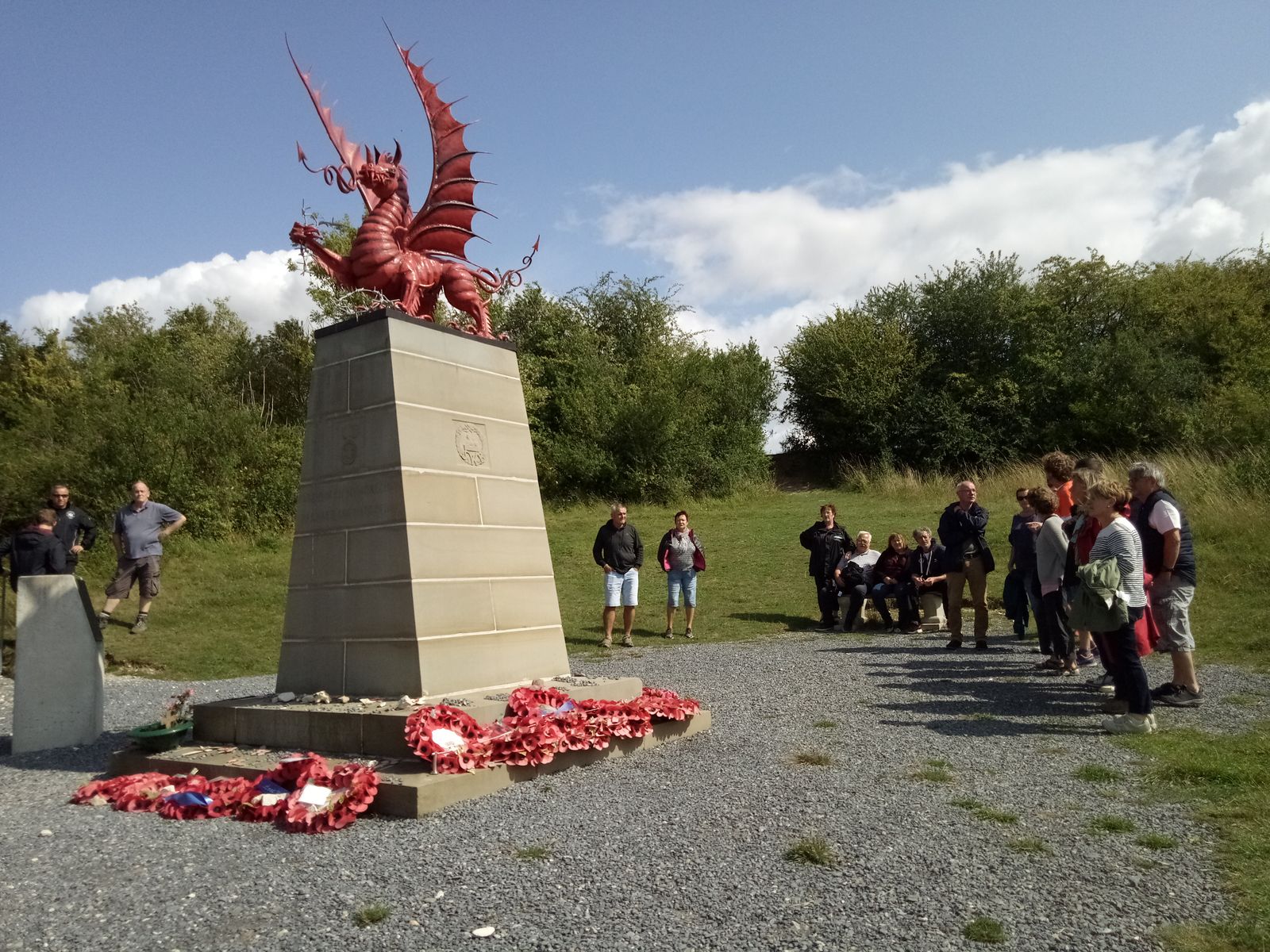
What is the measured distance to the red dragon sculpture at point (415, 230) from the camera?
6.93 m

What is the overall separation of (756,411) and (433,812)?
30196mm

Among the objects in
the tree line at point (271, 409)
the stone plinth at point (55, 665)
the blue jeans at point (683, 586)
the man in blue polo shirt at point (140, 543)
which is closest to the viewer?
the stone plinth at point (55, 665)

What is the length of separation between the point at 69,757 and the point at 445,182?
199 inches

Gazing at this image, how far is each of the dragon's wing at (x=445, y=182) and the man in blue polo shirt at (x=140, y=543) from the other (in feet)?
20.6

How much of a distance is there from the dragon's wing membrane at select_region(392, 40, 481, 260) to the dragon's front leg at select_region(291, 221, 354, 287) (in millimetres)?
687

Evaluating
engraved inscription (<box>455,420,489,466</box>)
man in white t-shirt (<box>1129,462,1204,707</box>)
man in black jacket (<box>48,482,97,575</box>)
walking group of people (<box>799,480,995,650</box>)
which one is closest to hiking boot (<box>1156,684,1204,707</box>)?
man in white t-shirt (<box>1129,462,1204,707</box>)

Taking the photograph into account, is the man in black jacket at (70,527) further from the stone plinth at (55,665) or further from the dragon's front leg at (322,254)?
the dragon's front leg at (322,254)

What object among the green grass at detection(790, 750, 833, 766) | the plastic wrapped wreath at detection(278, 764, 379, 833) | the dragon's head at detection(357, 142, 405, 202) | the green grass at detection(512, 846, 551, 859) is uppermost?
the dragon's head at detection(357, 142, 405, 202)

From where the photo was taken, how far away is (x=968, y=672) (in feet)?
27.8

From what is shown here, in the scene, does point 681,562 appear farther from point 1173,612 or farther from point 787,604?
point 1173,612

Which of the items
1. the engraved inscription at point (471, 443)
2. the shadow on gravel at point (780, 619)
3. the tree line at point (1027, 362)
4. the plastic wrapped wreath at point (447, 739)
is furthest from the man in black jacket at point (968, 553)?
the tree line at point (1027, 362)

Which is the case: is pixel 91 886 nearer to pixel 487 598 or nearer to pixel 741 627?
pixel 487 598

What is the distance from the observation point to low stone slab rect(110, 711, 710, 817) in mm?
4652

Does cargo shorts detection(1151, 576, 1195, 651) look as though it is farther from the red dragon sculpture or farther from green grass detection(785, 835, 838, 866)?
the red dragon sculpture
